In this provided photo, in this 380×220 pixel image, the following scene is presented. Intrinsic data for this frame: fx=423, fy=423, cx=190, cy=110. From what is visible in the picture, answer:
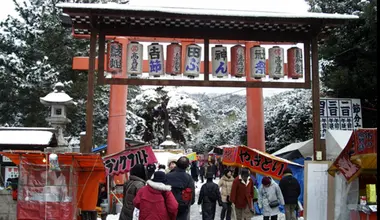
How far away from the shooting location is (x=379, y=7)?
352 centimetres

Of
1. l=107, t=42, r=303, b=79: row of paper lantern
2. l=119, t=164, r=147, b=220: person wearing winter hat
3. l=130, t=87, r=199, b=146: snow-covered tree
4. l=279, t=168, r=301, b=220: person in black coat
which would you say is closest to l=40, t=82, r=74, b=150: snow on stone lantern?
l=107, t=42, r=303, b=79: row of paper lantern

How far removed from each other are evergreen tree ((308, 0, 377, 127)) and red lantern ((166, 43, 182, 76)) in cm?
763

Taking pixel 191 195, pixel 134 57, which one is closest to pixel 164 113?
pixel 134 57

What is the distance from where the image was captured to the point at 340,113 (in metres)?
16.5

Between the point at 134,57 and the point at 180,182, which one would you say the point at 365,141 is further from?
the point at 134,57

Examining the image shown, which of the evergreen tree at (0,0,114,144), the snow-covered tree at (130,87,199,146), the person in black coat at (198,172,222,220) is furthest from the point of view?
the snow-covered tree at (130,87,199,146)

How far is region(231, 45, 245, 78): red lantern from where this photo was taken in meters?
12.3

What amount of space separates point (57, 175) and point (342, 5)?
15.5 metres

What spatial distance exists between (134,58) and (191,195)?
5440 mm

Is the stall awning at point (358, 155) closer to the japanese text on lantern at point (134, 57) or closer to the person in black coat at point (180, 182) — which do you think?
the person in black coat at point (180, 182)

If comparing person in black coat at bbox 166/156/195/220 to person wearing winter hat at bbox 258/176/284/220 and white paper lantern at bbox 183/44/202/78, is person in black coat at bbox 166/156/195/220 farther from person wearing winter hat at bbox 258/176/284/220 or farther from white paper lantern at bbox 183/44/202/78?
white paper lantern at bbox 183/44/202/78

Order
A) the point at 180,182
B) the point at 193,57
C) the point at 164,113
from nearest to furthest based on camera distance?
the point at 180,182, the point at 193,57, the point at 164,113

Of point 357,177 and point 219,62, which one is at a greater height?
point 219,62

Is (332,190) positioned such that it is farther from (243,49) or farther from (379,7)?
(379,7)
